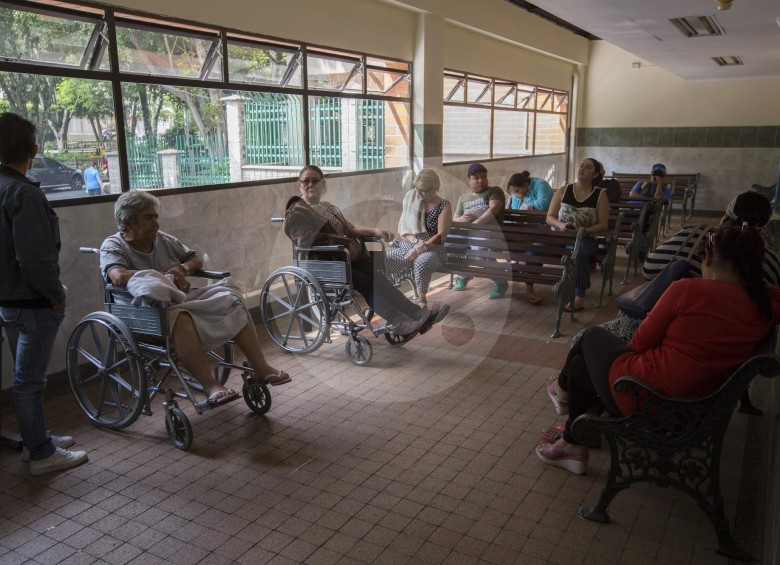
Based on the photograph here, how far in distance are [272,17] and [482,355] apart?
10.8 ft

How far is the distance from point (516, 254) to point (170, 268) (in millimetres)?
2997

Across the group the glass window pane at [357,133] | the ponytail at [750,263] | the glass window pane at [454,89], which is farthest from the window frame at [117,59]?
the ponytail at [750,263]

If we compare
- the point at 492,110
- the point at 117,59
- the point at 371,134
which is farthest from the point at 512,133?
the point at 117,59

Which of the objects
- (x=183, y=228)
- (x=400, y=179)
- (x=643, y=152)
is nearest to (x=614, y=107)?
(x=643, y=152)

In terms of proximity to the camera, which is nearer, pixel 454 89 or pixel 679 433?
pixel 679 433

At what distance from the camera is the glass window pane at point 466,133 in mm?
9133

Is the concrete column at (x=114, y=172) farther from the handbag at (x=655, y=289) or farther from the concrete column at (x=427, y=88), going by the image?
the concrete column at (x=427, y=88)

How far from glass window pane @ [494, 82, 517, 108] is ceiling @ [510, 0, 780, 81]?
2.21 metres

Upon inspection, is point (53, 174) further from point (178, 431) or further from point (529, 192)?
point (529, 192)

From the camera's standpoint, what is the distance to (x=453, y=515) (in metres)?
2.62

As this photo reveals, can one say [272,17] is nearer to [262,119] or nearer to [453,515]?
[262,119]

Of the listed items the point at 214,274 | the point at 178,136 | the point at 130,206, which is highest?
the point at 178,136

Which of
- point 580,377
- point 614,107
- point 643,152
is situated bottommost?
point 580,377

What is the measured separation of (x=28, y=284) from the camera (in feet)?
9.18
